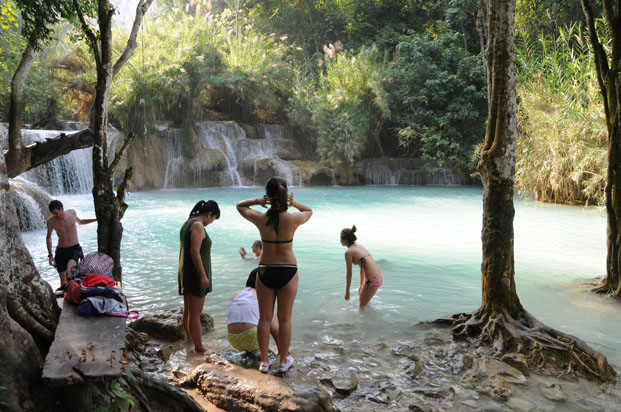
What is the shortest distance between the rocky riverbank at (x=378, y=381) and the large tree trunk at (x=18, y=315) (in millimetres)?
1319

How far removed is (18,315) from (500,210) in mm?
4373

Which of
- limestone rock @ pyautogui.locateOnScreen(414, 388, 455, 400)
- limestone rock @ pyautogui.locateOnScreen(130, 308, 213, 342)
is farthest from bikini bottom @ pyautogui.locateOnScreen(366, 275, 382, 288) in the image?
limestone rock @ pyautogui.locateOnScreen(130, 308, 213, 342)

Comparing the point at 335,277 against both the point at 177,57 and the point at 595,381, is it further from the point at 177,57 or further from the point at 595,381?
the point at 177,57

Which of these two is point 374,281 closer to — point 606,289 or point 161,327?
point 161,327

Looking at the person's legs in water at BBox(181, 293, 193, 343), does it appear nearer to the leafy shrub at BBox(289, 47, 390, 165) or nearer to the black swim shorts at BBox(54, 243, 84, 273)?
the black swim shorts at BBox(54, 243, 84, 273)

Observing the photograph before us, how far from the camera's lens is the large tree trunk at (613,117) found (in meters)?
6.03

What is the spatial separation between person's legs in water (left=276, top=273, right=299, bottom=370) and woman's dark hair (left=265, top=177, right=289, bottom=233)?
489 mm

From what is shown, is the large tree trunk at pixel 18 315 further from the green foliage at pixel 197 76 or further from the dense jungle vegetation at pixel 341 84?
the green foliage at pixel 197 76

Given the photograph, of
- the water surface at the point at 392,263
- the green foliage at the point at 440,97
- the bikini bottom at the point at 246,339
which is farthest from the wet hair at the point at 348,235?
the green foliage at the point at 440,97

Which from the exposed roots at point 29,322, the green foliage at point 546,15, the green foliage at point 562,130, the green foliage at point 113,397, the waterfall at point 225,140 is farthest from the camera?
the green foliage at point 546,15

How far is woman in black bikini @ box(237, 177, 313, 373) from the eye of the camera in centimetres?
382

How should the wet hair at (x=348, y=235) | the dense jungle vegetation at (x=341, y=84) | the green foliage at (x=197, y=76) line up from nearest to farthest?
the wet hair at (x=348, y=235) < the dense jungle vegetation at (x=341, y=84) < the green foliage at (x=197, y=76)

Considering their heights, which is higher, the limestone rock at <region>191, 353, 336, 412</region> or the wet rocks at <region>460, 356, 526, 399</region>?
the limestone rock at <region>191, 353, 336, 412</region>

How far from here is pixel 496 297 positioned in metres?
5.02
